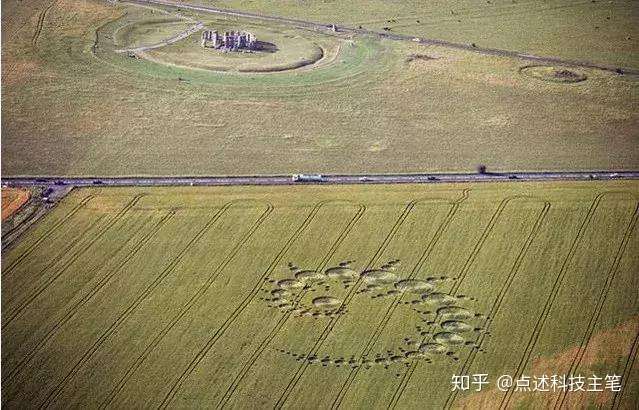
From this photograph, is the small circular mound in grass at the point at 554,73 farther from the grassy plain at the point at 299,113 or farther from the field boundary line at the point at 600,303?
the field boundary line at the point at 600,303

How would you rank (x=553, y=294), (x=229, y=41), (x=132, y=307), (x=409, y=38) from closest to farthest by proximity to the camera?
(x=132, y=307), (x=553, y=294), (x=229, y=41), (x=409, y=38)

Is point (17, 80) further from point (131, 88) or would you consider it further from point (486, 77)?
point (486, 77)

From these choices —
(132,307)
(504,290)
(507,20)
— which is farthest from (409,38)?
(132,307)

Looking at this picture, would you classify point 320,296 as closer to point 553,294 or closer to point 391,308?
point 391,308

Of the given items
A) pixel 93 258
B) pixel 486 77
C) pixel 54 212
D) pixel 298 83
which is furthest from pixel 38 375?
pixel 486 77

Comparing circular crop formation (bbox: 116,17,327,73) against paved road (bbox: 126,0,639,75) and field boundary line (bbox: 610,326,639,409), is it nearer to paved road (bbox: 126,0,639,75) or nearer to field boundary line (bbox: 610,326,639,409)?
paved road (bbox: 126,0,639,75)

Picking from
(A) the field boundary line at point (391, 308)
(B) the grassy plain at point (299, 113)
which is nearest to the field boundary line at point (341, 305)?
(A) the field boundary line at point (391, 308)
